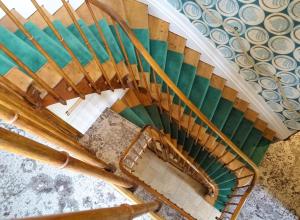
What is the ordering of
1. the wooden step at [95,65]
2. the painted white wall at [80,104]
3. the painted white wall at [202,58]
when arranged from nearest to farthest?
the wooden step at [95,65] < the painted white wall at [80,104] < the painted white wall at [202,58]

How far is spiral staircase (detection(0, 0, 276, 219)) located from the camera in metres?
2.43

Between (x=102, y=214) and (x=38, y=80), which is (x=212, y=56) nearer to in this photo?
(x=38, y=80)

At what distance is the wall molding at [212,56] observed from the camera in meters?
3.85

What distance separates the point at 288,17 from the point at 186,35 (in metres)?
1.33

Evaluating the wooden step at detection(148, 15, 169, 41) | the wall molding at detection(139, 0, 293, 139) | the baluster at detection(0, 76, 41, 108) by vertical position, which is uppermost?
the wall molding at detection(139, 0, 293, 139)

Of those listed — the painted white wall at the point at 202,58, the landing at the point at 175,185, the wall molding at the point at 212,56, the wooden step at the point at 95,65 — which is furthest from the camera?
the landing at the point at 175,185

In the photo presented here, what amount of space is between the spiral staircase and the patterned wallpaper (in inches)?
15.4

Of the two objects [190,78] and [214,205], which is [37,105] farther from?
[214,205]

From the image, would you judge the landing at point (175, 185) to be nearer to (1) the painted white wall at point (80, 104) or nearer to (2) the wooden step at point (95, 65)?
(1) the painted white wall at point (80, 104)

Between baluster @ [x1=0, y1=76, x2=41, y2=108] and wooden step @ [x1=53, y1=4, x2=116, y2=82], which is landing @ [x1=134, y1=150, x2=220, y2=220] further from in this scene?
baluster @ [x1=0, y1=76, x2=41, y2=108]

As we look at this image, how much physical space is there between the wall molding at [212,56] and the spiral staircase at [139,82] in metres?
0.09

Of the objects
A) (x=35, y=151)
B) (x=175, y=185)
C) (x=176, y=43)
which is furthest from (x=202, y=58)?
(x=35, y=151)

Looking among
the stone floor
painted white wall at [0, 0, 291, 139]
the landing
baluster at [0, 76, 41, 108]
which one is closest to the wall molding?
painted white wall at [0, 0, 291, 139]

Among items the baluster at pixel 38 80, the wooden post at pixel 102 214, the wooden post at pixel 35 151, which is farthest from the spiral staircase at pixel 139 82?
the wooden post at pixel 102 214
